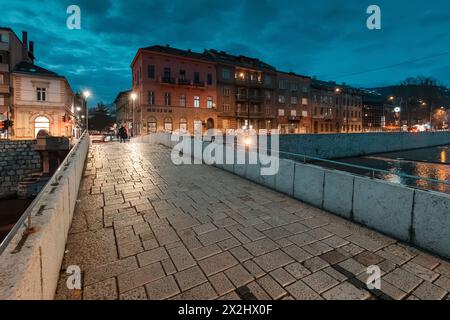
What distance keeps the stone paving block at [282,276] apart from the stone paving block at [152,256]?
5.22 ft

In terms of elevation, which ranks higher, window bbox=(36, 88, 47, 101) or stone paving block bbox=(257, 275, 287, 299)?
window bbox=(36, 88, 47, 101)

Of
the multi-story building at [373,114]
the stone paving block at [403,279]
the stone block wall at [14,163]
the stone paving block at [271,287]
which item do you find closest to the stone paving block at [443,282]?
the stone paving block at [403,279]

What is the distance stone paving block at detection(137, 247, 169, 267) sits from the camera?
135 inches

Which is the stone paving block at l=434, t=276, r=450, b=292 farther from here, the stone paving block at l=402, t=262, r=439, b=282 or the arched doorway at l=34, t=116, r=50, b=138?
the arched doorway at l=34, t=116, r=50, b=138

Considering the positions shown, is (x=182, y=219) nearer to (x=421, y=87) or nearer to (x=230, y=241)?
(x=230, y=241)

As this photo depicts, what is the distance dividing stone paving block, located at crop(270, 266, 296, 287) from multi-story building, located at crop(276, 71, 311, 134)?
4824cm

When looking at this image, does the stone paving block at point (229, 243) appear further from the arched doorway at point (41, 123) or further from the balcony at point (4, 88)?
the balcony at point (4, 88)

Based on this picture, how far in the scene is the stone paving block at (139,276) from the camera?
294 cm

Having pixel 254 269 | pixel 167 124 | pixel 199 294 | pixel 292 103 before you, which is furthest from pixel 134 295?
pixel 292 103

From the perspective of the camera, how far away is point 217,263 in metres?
3.42

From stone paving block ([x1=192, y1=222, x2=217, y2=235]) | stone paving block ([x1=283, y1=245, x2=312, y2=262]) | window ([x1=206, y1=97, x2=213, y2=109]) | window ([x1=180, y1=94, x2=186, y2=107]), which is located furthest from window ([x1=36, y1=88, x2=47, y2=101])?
stone paving block ([x1=283, y1=245, x2=312, y2=262])

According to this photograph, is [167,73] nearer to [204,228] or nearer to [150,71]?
[150,71]

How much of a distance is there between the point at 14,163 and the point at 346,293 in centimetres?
2964
